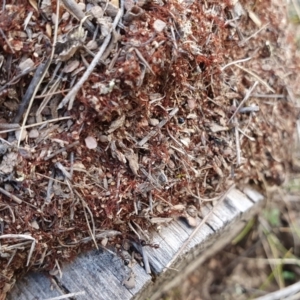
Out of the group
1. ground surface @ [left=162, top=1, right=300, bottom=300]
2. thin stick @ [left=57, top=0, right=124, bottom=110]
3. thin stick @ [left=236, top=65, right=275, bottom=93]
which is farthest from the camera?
ground surface @ [left=162, top=1, right=300, bottom=300]

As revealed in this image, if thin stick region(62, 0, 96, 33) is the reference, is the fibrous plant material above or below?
below

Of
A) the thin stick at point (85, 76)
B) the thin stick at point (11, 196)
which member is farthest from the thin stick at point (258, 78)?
the thin stick at point (11, 196)

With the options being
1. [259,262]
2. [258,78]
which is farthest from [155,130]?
[259,262]

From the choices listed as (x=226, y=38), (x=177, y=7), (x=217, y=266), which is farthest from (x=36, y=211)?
(x=217, y=266)

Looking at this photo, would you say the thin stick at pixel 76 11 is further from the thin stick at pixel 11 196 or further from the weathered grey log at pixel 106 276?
the weathered grey log at pixel 106 276

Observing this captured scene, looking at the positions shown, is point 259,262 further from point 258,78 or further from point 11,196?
point 11,196

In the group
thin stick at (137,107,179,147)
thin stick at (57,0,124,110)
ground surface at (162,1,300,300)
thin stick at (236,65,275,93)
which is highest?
thin stick at (57,0,124,110)

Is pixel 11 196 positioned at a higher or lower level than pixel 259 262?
higher

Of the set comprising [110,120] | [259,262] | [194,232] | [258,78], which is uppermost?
[110,120]

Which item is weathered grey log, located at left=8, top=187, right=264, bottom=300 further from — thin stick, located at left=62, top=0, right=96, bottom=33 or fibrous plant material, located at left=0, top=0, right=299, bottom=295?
thin stick, located at left=62, top=0, right=96, bottom=33

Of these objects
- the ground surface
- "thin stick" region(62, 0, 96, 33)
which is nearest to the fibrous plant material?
"thin stick" region(62, 0, 96, 33)
